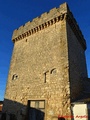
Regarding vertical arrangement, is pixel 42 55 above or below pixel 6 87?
above

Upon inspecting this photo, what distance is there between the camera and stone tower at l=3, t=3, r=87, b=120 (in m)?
9.16

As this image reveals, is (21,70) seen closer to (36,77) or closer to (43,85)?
(36,77)

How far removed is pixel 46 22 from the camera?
40.9ft

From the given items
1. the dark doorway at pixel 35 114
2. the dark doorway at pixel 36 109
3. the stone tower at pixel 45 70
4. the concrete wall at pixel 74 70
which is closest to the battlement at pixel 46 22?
the stone tower at pixel 45 70

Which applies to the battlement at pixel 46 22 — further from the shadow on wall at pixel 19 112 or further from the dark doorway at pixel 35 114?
the dark doorway at pixel 35 114

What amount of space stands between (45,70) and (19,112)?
3937 mm

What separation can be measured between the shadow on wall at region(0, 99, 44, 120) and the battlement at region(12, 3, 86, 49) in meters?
7.03

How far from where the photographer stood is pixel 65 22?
450 inches

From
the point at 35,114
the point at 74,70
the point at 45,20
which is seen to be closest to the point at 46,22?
the point at 45,20

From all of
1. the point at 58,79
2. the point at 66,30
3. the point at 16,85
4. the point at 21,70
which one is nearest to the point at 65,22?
the point at 66,30

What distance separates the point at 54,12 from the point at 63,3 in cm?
117

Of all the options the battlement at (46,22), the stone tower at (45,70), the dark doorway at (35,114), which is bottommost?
the dark doorway at (35,114)

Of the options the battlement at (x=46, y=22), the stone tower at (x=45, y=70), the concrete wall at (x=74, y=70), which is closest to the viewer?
the stone tower at (x=45, y=70)

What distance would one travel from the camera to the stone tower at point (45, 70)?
916 cm
